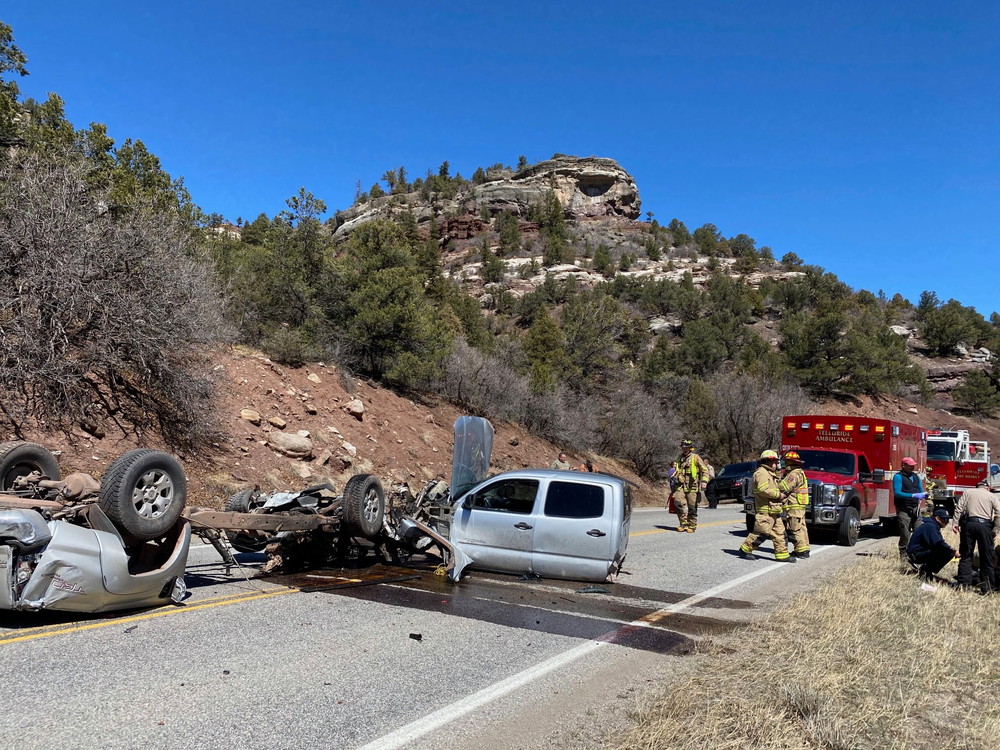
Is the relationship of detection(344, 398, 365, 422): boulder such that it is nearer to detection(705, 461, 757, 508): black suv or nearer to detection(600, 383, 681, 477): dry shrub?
detection(705, 461, 757, 508): black suv

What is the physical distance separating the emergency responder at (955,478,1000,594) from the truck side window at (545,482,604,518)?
4976mm

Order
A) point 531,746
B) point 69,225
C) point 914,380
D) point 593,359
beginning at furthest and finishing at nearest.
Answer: point 914,380
point 593,359
point 69,225
point 531,746

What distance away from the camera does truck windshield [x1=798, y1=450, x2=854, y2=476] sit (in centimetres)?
1553

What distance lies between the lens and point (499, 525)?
8.69 metres

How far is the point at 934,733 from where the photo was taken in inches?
170

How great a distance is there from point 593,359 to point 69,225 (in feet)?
82.8

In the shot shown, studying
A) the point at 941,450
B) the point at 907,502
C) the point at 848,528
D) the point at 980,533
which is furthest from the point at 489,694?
the point at 941,450

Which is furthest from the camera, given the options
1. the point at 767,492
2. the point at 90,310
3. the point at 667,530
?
the point at 667,530

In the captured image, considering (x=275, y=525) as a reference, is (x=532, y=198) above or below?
above

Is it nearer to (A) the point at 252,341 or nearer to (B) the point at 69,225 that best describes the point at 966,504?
(B) the point at 69,225

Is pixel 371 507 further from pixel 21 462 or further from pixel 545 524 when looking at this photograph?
pixel 21 462

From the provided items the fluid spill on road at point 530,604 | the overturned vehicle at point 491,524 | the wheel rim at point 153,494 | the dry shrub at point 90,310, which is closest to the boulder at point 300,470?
the dry shrub at point 90,310

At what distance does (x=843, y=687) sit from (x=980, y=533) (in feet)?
18.6

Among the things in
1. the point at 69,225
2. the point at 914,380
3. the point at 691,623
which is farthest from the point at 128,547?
the point at 914,380
